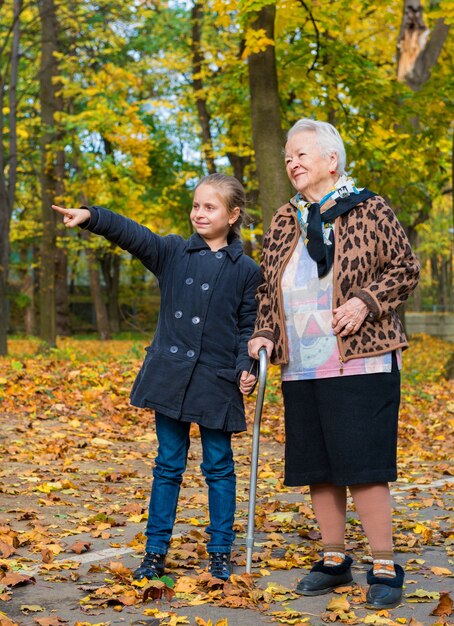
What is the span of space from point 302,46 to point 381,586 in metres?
11.4

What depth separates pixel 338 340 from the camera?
165 inches

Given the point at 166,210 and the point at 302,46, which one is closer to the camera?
the point at 302,46

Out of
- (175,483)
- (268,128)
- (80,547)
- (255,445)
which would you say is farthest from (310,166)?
(268,128)

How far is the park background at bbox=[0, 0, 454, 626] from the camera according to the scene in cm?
440

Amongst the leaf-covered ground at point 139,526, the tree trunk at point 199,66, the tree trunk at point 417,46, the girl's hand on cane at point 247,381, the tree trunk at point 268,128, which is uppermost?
the tree trunk at point 199,66

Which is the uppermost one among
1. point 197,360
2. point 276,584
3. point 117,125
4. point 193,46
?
point 193,46

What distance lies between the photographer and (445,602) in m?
4.02

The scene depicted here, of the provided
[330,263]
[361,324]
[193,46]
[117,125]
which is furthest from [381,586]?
[193,46]

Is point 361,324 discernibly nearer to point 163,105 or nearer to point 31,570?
point 31,570

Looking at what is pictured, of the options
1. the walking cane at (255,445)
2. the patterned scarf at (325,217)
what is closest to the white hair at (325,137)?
the patterned scarf at (325,217)

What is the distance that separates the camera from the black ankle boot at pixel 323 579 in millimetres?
4344

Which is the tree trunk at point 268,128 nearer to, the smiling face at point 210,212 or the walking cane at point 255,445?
the smiling face at point 210,212

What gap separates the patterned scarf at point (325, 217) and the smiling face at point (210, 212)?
389 mm

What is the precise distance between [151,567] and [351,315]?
58.5 inches
